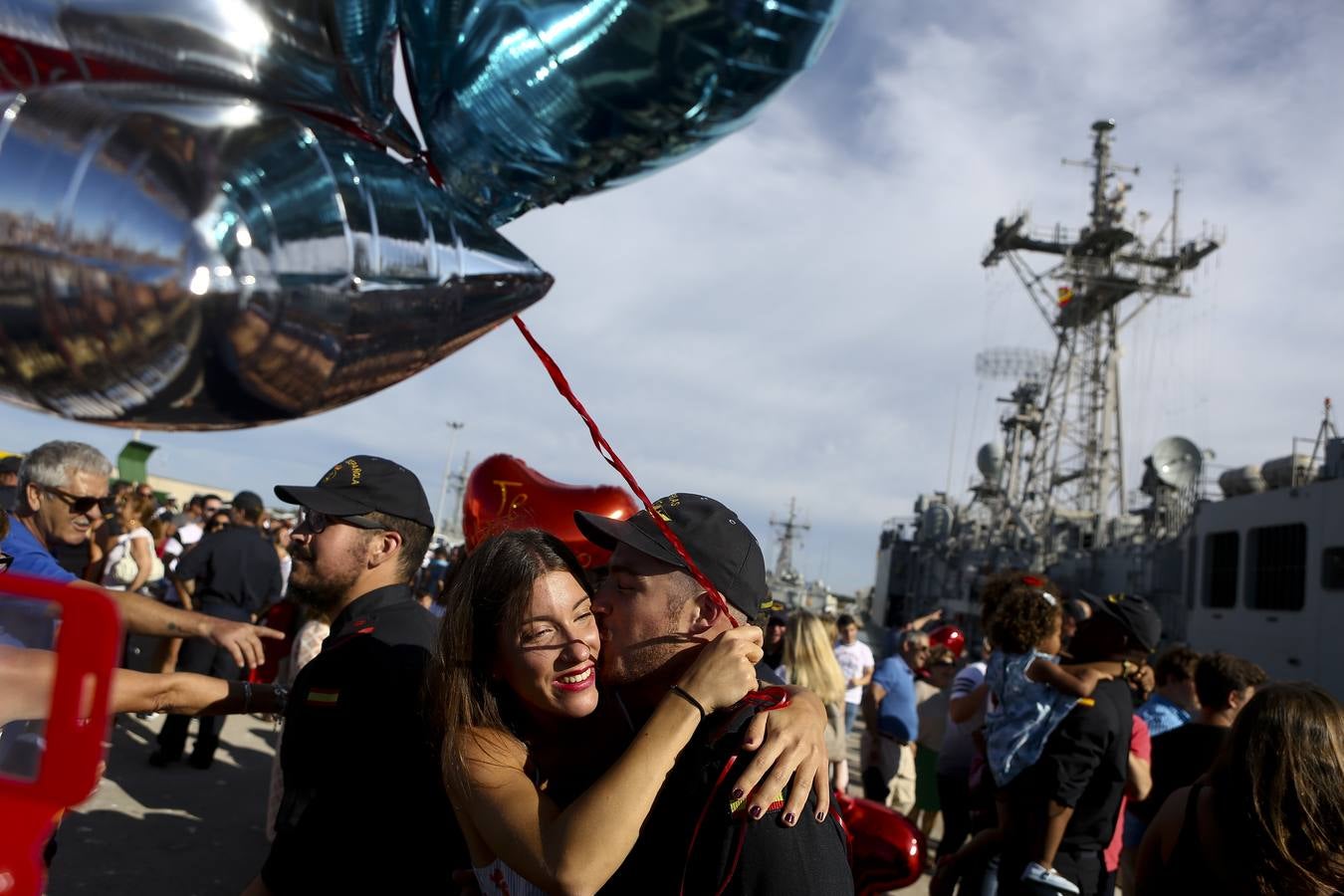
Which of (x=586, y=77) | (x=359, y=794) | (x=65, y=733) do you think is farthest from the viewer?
(x=359, y=794)

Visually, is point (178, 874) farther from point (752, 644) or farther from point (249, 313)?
point (249, 313)

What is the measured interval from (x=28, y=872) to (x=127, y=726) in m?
8.11

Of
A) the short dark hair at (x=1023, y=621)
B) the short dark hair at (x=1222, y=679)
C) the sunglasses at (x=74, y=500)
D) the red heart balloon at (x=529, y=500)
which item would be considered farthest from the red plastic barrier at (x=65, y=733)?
the short dark hair at (x=1222, y=679)

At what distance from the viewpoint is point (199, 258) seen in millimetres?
853

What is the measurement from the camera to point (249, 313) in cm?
88

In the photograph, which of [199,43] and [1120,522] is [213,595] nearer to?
[199,43]

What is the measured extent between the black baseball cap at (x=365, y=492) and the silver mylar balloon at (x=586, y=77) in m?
1.53

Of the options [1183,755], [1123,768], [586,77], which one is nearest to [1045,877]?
[1123,768]

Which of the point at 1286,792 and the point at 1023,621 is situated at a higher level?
the point at 1023,621

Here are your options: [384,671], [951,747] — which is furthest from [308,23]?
[951,747]

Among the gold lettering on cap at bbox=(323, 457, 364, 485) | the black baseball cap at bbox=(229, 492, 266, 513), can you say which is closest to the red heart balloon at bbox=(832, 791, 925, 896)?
the gold lettering on cap at bbox=(323, 457, 364, 485)

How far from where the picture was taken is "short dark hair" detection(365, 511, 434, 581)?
2.58 m

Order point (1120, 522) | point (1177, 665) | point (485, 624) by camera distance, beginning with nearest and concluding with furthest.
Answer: point (485, 624) < point (1177, 665) < point (1120, 522)

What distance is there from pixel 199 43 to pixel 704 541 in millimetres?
1138
